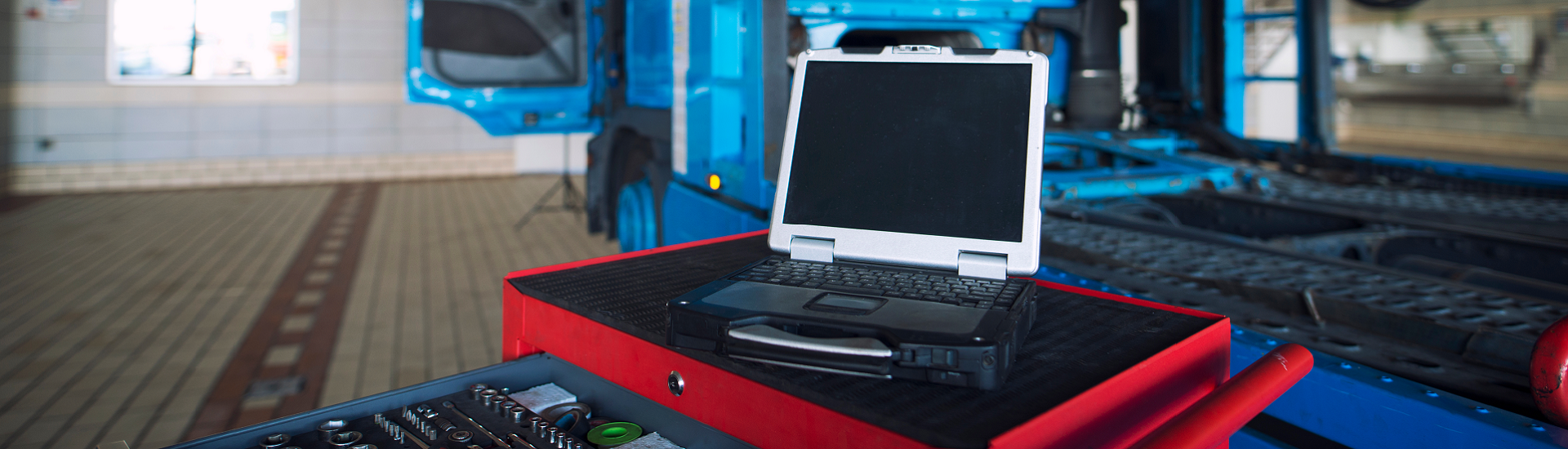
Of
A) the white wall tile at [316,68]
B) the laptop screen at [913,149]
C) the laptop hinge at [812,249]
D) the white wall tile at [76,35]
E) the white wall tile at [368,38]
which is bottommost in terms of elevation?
the laptop hinge at [812,249]

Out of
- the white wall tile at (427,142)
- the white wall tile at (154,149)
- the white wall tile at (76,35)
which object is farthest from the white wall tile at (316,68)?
the white wall tile at (76,35)

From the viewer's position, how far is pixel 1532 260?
2.45 meters

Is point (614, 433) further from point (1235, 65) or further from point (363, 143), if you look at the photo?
point (363, 143)

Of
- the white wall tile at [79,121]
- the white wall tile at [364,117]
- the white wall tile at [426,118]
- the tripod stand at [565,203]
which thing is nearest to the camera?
the tripod stand at [565,203]

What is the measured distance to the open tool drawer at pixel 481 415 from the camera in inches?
39.8

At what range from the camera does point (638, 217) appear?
4.41 m

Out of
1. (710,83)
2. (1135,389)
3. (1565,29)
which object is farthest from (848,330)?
(1565,29)

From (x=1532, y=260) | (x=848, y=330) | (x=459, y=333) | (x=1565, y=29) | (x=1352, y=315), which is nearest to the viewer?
(x=848, y=330)

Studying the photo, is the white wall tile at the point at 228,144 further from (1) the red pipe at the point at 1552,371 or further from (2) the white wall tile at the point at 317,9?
(1) the red pipe at the point at 1552,371

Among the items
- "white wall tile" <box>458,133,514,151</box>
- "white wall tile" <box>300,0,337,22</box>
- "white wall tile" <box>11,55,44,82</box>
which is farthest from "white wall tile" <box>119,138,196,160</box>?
"white wall tile" <box>458,133,514,151</box>

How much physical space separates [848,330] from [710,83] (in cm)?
234

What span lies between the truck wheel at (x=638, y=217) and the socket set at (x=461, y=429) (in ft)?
9.99

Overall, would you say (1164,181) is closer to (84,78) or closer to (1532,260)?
(1532,260)

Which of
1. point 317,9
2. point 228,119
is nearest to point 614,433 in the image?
point 317,9
